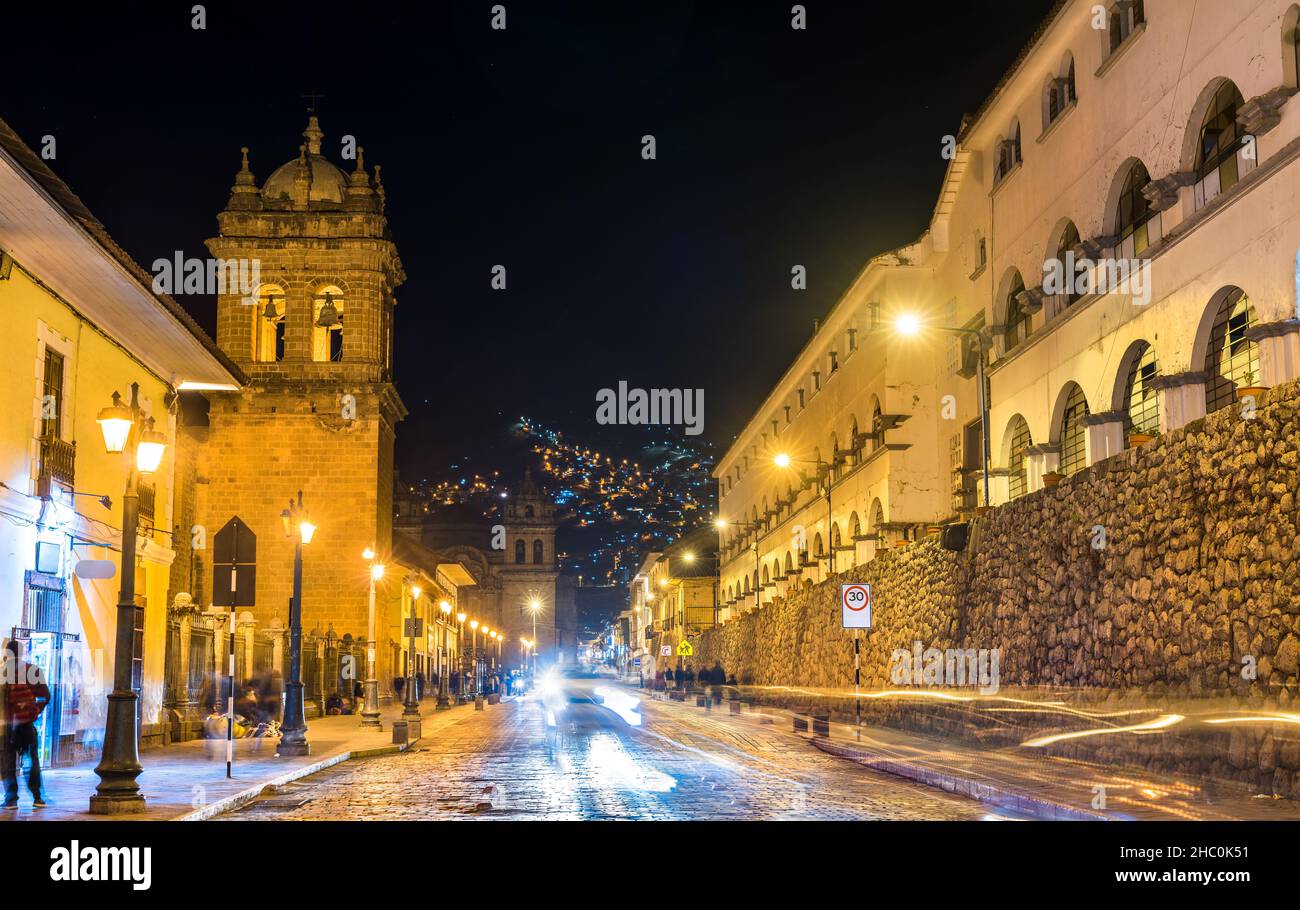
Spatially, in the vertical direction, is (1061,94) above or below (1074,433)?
above

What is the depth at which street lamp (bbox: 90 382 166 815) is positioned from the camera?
13.2 m

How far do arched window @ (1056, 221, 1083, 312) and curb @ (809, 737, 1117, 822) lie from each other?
8.31m

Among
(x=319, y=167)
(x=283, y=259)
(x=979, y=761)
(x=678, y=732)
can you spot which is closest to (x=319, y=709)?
(x=678, y=732)

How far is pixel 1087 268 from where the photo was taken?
2205cm

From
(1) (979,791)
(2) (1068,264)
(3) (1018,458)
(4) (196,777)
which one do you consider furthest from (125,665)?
(3) (1018,458)

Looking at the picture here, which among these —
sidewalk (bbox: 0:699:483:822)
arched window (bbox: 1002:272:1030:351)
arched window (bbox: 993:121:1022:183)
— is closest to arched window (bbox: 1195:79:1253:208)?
arched window (bbox: 1002:272:1030:351)

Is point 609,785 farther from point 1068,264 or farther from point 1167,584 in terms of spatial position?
point 1068,264

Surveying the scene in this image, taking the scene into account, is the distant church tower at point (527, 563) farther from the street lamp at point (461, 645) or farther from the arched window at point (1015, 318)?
the arched window at point (1015, 318)

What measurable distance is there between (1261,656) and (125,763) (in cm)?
1120

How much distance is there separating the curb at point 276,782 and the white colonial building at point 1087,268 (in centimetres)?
1171

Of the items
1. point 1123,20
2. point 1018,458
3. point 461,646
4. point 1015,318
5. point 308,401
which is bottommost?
point 461,646

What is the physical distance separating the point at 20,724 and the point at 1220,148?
1531 centimetres

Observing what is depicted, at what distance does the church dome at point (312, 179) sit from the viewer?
173 ft

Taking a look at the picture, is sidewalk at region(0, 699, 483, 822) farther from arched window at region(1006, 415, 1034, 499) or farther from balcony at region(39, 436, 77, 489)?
arched window at region(1006, 415, 1034, 499)
